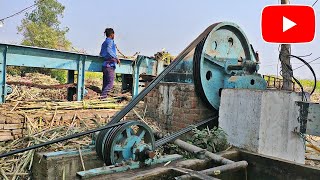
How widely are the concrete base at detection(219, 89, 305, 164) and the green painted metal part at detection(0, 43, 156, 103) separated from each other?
11.8ft

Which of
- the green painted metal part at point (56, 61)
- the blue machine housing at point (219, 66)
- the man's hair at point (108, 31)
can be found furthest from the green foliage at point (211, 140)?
the man's hair at point (108, 31)

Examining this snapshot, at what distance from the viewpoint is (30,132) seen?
509cm

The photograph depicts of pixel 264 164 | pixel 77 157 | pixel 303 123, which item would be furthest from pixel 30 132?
pixel 303 123


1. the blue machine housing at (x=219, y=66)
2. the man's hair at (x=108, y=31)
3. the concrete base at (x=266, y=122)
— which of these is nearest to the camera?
the concrete base at (x=266, y=122)

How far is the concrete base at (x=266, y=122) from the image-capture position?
4668 millimetres

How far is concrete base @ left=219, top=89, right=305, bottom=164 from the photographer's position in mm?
4668

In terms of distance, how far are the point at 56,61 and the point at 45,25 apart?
3467 centimetres

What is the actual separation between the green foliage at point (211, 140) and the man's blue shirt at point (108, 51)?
10.8 feet

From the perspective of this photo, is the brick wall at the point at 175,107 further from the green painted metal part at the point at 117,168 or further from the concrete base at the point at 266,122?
the green painted metal part at the point at 117,168

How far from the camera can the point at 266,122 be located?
4.72 meters

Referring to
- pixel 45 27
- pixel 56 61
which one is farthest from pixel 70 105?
pixel 45 27

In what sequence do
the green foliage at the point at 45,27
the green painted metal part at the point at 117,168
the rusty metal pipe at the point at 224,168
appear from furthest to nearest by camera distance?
the green foliage at the point at 45,27, the rusty metal pipe at the point at 224,168, the green painted metal part at the point at 117,168

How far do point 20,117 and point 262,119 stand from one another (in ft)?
12.6

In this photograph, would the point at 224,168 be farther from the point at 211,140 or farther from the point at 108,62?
the point at 108,62
